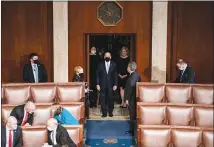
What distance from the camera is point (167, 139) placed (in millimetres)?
2949

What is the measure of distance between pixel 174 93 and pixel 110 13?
1870mm

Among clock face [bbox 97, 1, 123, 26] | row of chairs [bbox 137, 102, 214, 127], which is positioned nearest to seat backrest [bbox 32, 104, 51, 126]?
row of chairs [bbox 137, 102, 214, 127]

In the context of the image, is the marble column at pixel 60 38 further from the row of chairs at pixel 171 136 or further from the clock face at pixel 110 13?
the row of chairs at pixel 171 136

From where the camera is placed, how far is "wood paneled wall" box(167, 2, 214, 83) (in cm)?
532

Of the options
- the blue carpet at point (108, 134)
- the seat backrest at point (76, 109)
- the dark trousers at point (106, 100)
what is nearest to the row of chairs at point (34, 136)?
the seat backrest at point (76, 109)

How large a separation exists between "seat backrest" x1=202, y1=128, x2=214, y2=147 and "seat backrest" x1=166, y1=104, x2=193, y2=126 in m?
0.49

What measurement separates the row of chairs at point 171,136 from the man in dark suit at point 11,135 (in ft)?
3.05

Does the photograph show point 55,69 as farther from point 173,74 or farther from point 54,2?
point 173,74

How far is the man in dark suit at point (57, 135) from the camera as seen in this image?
2.85 meters

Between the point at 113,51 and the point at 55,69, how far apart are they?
0.90m

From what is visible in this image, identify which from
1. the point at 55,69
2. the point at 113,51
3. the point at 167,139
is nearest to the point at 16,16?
the point at 55,69

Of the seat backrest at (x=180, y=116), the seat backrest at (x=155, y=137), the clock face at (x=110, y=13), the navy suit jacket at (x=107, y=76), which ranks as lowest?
the seat backrest at (x=155, y=137)

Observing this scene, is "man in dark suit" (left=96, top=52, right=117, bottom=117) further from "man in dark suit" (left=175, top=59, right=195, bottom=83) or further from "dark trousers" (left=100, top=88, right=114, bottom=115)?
"man in dark suit" (left=175, top=59, right=195, bottom=83)

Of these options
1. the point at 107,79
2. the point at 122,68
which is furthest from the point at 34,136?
the point at 122,68
